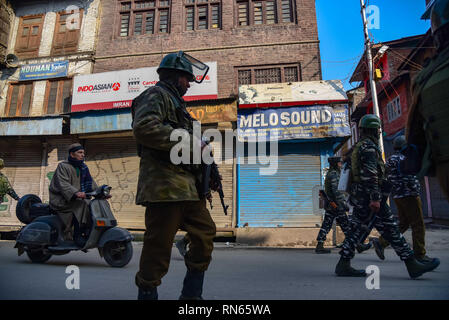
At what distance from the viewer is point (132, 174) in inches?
437

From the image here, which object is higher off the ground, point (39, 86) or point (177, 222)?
point (39, 86)

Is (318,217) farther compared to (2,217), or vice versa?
(2,217)

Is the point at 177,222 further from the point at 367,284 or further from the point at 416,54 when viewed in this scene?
the point at 416,54

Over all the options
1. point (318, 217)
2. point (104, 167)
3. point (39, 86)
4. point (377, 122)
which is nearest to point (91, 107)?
point (104, 167)

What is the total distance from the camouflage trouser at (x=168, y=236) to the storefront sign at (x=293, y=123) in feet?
25.1

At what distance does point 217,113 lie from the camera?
1007 centimetres

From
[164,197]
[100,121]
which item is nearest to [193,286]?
[164,197]

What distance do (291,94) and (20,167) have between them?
35.8 ft

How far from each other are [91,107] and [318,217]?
8976 millimetres

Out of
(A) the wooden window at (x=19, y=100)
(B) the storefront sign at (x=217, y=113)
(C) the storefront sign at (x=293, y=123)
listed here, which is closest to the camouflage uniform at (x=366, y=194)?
(C) the storefront sign at (x=293, y=123)

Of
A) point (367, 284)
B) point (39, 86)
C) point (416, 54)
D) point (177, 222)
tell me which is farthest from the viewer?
point (416, 54)

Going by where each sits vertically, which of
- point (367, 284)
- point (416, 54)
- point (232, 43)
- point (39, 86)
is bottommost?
point (367, 284)

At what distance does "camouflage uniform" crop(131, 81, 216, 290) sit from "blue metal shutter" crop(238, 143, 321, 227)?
7516 mm

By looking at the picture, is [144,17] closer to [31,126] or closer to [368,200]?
[31,126]
